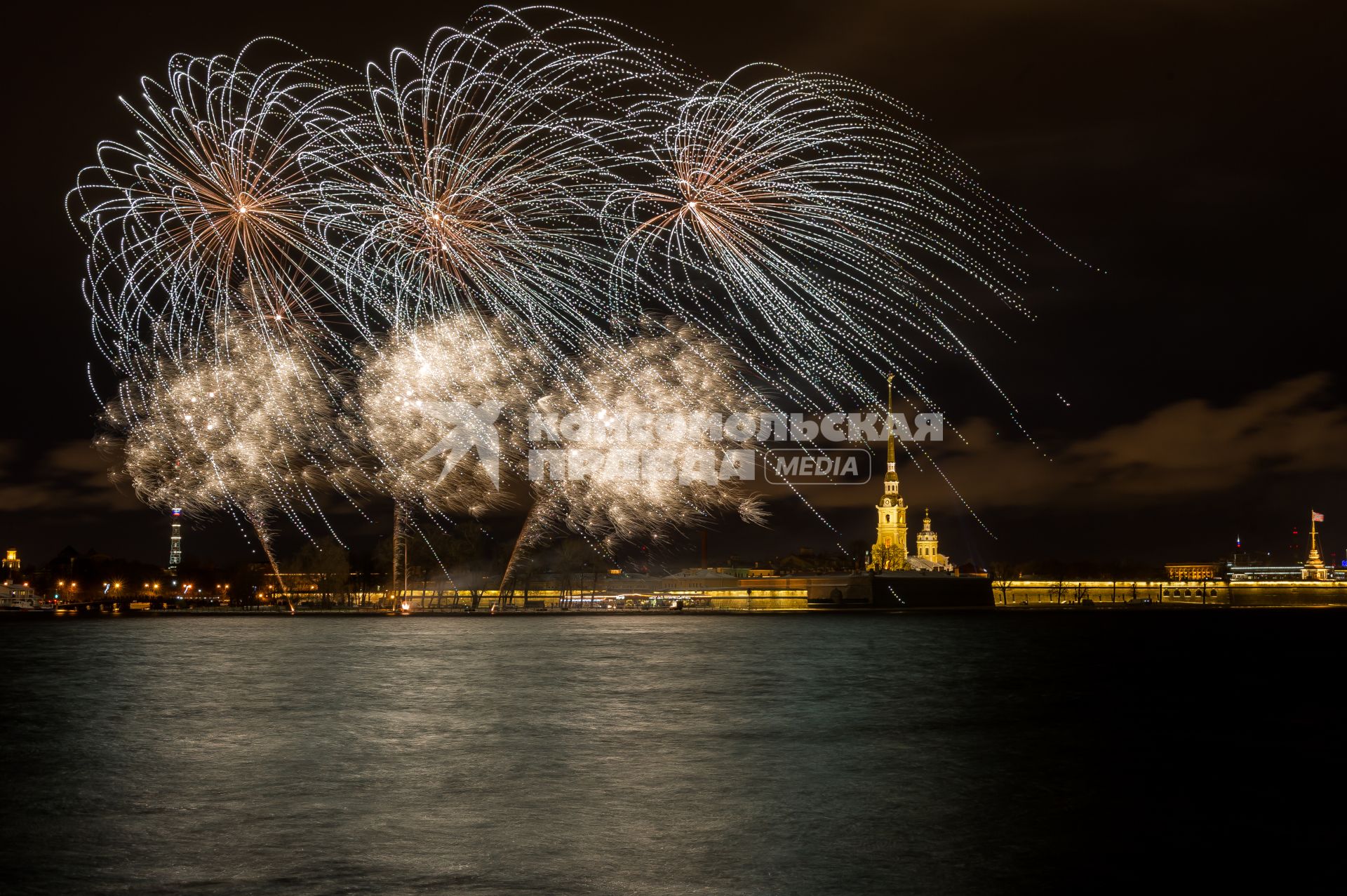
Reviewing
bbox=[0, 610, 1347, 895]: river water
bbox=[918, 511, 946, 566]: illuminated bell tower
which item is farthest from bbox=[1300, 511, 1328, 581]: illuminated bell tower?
bbox=[0, 610, 1347, 895]: river water

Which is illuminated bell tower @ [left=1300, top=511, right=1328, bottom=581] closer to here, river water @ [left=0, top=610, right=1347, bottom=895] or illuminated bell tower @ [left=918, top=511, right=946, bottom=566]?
illuminated bell tower @ [left=918, top=511, right=946, bottom=566]

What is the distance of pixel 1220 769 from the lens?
1634 cm

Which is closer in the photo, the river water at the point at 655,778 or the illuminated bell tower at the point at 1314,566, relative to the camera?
the river water at the point at 655,778

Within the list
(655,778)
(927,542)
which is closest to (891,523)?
(927,542)

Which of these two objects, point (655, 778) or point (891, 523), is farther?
point (891, 523)

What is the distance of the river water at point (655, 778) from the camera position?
9.87 metres

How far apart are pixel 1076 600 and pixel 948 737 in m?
140

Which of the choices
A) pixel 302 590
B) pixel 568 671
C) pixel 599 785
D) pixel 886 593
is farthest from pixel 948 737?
pixel 886 593

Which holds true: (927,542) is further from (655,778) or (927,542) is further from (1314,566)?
(655,778)

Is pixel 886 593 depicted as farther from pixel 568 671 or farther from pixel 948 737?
pixel 948 737

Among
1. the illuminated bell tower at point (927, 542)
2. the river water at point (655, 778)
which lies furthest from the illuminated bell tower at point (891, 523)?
the river water at point (655, 778)

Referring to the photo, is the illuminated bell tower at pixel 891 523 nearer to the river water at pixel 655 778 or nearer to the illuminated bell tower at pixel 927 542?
the illuminated bell tower at pixel 927 542

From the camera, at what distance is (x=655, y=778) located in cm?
1445

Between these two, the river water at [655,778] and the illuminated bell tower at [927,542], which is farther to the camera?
the illuminated bell tower at [927,542]
